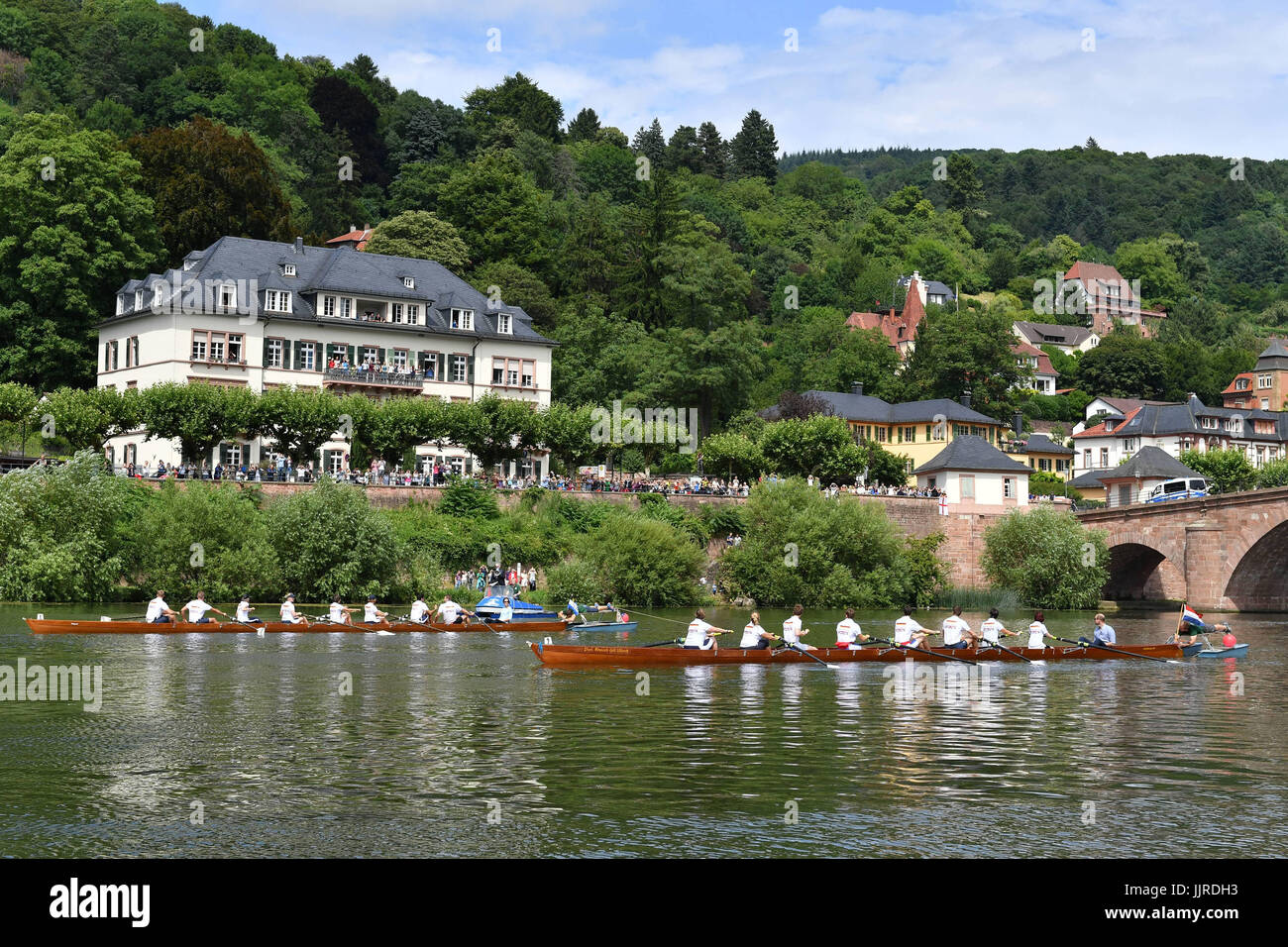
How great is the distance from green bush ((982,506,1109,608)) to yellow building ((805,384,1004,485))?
24072 mm

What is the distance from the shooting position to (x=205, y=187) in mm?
86438

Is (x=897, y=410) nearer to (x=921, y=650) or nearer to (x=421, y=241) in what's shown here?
(x=421, y=241)

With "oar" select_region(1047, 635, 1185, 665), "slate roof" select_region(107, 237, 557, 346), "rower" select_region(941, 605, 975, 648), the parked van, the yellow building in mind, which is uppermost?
"slate roof" select_region(107, 237, 557, 346)

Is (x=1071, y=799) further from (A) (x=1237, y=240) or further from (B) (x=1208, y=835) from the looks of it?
(A) (x=1237, y=240)

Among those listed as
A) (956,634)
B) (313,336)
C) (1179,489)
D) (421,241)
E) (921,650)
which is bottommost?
(921,650)

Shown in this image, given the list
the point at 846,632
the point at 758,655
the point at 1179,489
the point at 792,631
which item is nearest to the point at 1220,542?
the point at 1179,489

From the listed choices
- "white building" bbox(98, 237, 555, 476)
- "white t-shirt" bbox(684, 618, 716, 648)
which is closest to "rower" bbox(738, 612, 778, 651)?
"white t-shirt" bbox(684, 618, 716, 648)

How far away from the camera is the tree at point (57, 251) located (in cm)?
7506

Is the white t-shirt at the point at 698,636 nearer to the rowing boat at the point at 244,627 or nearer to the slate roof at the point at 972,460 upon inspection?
the rowing boat at the point at 244,627

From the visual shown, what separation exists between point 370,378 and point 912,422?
42.0m

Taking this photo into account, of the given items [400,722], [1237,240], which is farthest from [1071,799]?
[1237,240]

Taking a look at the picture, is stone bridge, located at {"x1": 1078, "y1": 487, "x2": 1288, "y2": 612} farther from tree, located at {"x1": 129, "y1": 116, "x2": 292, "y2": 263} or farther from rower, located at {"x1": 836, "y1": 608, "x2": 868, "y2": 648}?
tree, located at {"x1": 129, "y1": 116, "x2": 292, "y2": 263}

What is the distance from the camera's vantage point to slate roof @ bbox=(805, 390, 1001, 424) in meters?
99.2

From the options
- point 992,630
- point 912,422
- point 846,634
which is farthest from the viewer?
point 912,422
